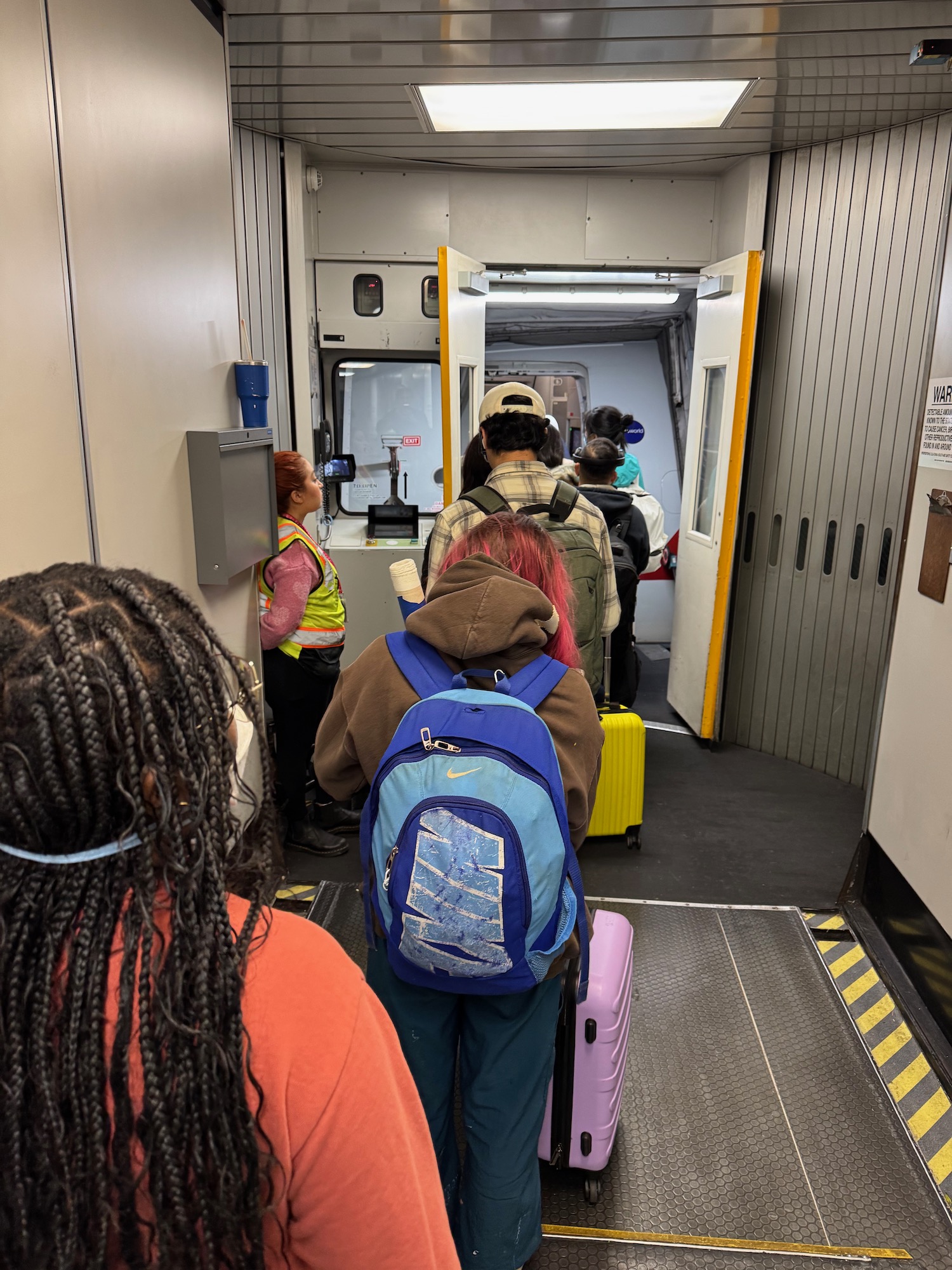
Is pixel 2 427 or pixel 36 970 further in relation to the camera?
pixel 2 427

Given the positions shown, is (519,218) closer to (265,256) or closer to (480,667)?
(265,256)

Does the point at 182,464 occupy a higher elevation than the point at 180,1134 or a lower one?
higher

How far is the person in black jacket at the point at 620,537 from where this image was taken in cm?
459

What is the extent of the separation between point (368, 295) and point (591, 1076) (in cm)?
458

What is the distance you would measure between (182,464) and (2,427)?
0.98m

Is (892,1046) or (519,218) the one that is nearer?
(892,1046)

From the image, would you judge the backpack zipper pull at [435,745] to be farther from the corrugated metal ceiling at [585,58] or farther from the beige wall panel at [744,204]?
the beige wall panel at [744,204]

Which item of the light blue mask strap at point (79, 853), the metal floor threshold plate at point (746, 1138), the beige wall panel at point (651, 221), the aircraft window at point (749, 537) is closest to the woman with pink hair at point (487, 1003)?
the metal floor threshold plate at point (746, 1138)

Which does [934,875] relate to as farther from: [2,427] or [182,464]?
[2,427]

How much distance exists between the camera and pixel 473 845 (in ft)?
4.93

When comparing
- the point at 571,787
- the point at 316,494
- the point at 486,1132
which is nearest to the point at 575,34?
the point at 316,494

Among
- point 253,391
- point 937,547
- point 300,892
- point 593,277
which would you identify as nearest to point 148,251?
point 253,391

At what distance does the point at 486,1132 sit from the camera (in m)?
1.77

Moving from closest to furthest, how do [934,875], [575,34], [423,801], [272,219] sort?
[423,801] < [934,875] < [575,34] < [272,219]
